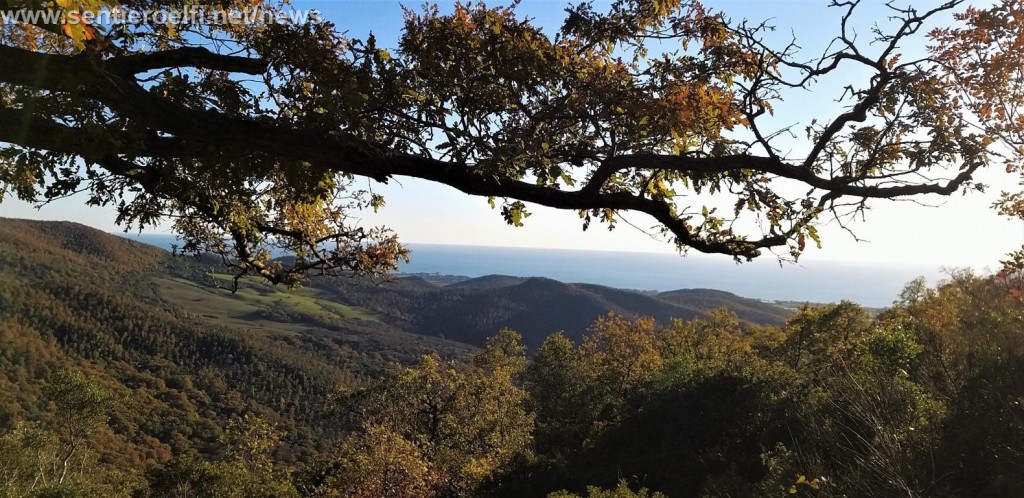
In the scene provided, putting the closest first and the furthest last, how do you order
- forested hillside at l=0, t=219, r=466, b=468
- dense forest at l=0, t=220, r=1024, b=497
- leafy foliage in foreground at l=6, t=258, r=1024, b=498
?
1. leafy foliage in foreground at l=6, t=258, r=1024, b=498
2. dense forest at l=0, t=220, r=1024, b=497
3. forested hillside at l=0, t=219, r=466, b=468

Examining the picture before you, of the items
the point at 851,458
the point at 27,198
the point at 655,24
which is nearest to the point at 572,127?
the point at 655,24

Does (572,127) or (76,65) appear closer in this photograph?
(76,65)

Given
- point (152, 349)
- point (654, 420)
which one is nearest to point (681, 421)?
point (654, 420)

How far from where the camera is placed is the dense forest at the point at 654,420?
208 inches

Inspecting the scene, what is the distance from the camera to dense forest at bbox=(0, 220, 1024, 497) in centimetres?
530

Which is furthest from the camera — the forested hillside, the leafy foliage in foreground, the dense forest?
the forested hillside

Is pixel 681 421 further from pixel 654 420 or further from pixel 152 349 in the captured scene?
pixel 152 349

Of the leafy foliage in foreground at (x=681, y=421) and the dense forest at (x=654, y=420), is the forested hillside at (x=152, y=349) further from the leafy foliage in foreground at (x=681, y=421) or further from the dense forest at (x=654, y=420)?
the leafy foliage in foreground at (x=681, y=421)

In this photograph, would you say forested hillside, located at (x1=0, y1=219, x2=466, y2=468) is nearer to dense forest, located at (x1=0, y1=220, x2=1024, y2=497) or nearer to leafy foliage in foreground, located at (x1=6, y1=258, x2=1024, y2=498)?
dense forest, located at (x1=0, y1=220, x2=1024, y2=497)

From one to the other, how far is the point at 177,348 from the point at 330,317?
5060 centimetres

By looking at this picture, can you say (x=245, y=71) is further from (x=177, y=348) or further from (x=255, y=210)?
(x=177, y=348)

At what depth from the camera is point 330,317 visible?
475 feet

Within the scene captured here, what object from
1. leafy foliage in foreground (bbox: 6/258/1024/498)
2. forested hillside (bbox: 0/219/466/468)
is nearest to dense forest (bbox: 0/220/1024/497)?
leafy foliage in foreground (bbox: 6/258/1024/498)

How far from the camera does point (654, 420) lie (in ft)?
53.0
